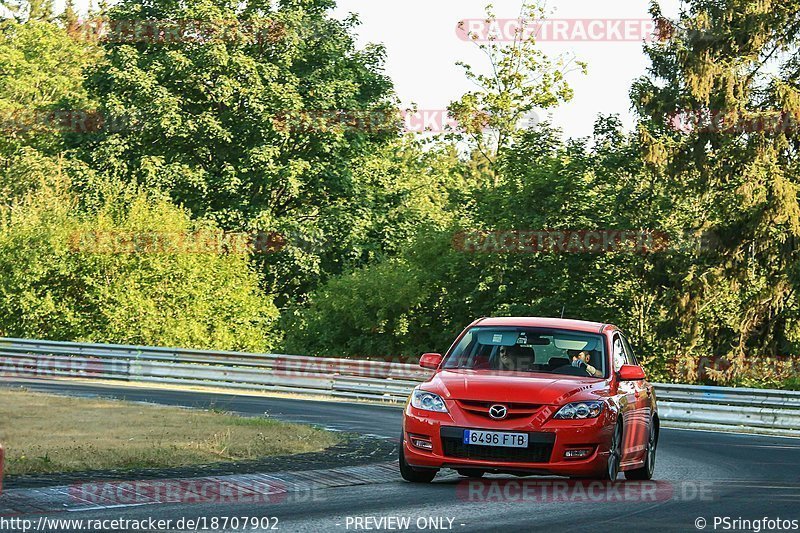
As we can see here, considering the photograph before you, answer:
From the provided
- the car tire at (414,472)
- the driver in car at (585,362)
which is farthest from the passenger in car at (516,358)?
the car tire at (414,472)

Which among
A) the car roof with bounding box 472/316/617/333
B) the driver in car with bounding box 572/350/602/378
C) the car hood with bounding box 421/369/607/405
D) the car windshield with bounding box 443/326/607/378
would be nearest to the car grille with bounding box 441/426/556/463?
the car hood with bounding box 421/369/607/405

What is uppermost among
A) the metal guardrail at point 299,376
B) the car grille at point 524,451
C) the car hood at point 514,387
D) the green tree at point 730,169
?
the green tree at point 730,169

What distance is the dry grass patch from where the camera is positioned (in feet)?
42.2

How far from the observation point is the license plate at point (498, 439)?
457 inches

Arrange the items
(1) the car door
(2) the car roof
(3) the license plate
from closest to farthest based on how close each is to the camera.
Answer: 1. (3) the license plate
2. (1) the car door
3. (2) the car roof

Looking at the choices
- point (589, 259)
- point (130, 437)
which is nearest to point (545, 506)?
point (130, 437)

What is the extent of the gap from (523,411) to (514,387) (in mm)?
317

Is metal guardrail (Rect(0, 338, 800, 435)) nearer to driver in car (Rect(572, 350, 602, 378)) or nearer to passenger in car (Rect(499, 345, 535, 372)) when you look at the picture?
driver in car (Rect(572, 350, 602, 378))

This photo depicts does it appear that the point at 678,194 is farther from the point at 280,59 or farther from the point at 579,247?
the point at 280,59

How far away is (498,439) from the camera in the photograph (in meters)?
11.6

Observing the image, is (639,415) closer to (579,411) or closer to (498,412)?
(579,411)

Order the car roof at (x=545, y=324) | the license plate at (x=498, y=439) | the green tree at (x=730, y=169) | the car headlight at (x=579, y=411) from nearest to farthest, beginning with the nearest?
the license plate at (x=498, y=439) → the car headlight at (x=579, y=411) → the car roof at (x=545, y=324) → the green tree at (x=730, y=169)

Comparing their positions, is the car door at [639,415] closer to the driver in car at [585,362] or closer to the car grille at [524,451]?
the driver in car at [585,362]

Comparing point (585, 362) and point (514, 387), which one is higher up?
point (585, 362)
